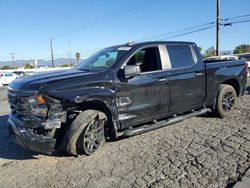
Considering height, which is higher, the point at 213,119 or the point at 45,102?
the point at 45,102

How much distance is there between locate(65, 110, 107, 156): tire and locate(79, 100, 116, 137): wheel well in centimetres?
9

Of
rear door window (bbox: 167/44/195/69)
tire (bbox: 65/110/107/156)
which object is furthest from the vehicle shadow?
rear door window (bbox: 167/44/195/69)

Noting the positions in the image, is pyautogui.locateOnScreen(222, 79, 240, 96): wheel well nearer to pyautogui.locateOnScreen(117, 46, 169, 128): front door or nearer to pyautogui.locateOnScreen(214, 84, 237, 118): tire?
pyautogui.locateOnScreen(214, 84, 237, 118): tire

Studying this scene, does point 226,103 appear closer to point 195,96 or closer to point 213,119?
point 213,119

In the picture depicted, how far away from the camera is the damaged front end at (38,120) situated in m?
4.32

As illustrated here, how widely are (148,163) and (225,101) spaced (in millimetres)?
3634

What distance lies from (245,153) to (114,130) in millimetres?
2208

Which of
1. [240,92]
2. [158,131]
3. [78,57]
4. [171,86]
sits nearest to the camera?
[171,86]

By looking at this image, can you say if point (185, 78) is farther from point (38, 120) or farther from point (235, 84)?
point (38, 120)

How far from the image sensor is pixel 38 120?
4328 millimetres

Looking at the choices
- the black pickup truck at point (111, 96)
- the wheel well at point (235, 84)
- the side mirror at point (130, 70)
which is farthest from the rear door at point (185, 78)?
the wheel well at point (235, 84)

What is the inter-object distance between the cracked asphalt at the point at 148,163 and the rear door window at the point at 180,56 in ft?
4.73

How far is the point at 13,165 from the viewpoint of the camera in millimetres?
4629

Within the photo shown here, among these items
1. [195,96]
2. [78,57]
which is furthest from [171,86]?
[78,57]
